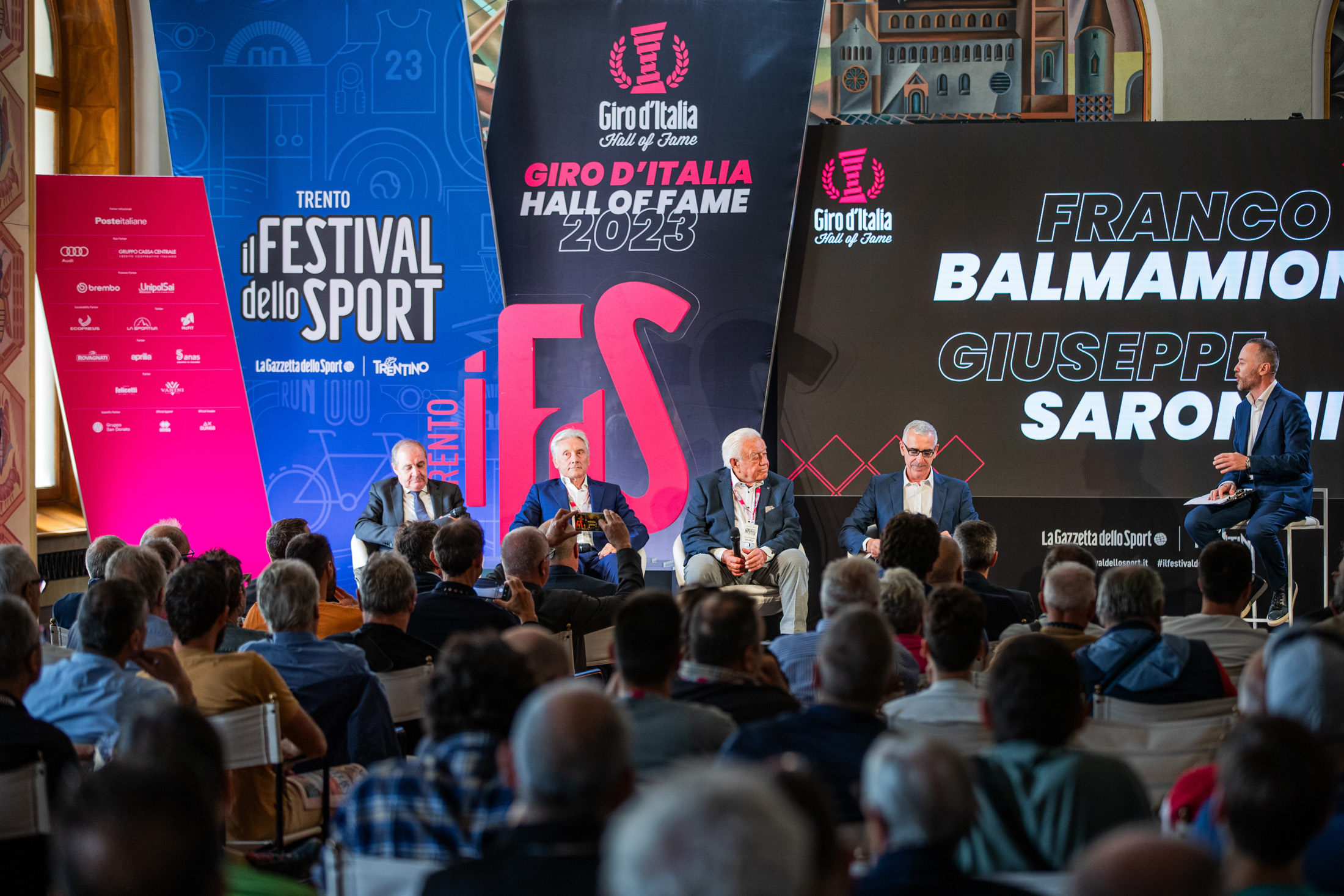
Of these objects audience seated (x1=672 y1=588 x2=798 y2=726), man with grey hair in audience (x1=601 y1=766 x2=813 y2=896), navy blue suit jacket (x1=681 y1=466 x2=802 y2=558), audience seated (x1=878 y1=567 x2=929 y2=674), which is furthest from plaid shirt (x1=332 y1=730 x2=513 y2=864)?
navy blue suit jacket (x1=681 y1=466 x2=802 y2=558)

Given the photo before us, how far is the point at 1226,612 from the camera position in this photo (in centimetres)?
379

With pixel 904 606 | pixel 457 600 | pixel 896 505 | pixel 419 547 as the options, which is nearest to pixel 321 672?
pixel 457 600

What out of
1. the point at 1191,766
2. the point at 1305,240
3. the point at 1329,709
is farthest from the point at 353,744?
the point at 1305,240

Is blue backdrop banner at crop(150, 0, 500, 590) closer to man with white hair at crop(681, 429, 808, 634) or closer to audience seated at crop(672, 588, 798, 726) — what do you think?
man with white hair at crop(681, 429, 808, 634)

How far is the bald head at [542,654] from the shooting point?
8.62 ft

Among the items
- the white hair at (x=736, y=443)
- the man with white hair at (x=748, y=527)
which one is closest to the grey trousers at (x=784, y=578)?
the man with white hair at (x=748, y=527)

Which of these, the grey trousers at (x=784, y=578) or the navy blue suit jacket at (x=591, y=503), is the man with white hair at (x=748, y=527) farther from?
the navy blue suit jacket at (x=591, y=503)

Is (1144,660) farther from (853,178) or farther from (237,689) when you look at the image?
(853,178)

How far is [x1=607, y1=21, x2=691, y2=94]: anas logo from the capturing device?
24.1 feet

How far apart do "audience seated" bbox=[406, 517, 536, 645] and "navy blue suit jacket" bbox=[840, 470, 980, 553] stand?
8.84 ft

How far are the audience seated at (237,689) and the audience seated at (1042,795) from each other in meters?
1.81

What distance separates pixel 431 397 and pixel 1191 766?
554 centimetres

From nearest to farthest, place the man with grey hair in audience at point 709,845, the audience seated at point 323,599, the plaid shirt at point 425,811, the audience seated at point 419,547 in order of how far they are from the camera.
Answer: the man with grey hair in audience at point 709,845 → the plaid shirt at point 425,811 → the audience seated at point 323,599 → the audience seated at point 419,547

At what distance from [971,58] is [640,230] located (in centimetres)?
335
